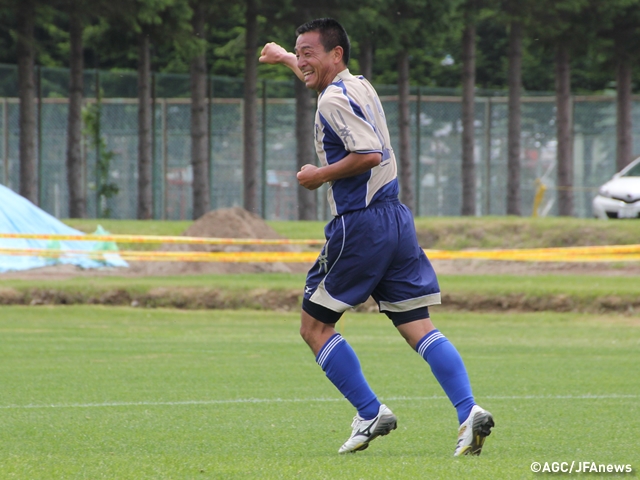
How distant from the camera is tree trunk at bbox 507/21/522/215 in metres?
32.8

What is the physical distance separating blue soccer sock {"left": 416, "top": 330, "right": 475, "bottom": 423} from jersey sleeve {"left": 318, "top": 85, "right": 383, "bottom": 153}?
100 centimetres

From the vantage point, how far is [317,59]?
17.8 ft

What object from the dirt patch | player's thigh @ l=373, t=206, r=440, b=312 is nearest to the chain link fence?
the dirt patch

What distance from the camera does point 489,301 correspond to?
17.2 metres

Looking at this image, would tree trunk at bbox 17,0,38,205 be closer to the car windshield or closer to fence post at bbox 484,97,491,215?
the car windshield

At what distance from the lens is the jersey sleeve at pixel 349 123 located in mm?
5156

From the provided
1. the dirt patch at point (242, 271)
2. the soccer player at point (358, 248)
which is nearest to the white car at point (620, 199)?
the dirt patch at point (242, 271)

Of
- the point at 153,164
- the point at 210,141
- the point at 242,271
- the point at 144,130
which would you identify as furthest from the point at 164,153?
the point at 242,271

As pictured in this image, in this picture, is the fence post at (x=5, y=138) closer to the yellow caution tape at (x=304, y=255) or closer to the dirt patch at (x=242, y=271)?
the dirt patch at (x=242, y=271)

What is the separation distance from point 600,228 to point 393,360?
47.6 ft

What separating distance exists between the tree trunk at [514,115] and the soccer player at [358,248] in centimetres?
2790

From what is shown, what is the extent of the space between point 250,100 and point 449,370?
86.8ft

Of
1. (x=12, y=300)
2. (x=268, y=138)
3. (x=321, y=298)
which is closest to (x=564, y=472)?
(x=321, y=298)

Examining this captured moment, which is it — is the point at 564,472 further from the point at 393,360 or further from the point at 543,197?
the point at 543,197
